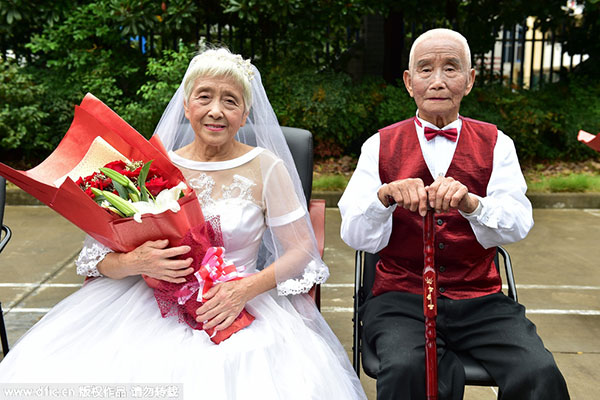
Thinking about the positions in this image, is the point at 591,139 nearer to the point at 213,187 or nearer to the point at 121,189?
the point at 213,187

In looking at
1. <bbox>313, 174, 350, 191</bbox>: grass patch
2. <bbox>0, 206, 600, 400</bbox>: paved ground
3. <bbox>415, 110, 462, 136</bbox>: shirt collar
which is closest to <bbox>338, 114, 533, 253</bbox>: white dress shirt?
<bbox>415, 110, 462, 136</bbox>: shirt collar

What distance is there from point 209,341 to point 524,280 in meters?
3.22

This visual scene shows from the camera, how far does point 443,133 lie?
2.41 meters

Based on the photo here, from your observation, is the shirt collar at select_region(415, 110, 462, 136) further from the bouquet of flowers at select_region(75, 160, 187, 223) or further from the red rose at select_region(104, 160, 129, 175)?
the red rose at select_region(104, 160, 129, 175)

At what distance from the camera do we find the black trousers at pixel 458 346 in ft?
6.82

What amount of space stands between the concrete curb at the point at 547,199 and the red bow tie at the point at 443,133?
4520 millimetres

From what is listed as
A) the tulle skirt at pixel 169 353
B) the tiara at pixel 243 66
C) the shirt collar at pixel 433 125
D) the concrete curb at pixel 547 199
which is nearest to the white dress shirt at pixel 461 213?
the shirt collar at pixel 433 125

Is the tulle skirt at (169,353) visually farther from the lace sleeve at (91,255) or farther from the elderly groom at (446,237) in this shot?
the elderly groom at (446,237)

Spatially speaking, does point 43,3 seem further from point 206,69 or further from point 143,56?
point 206,69

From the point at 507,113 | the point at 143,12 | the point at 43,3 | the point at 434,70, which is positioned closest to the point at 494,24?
the point at 507,113

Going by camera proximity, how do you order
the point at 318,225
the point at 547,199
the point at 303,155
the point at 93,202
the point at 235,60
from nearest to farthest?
the point at 93,202, the point at 235,60, the point at 318,225, the point at 303,155, the point at 547,199

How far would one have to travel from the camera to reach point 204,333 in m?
2.12

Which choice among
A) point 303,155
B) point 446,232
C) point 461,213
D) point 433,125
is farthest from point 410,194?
point 303,155

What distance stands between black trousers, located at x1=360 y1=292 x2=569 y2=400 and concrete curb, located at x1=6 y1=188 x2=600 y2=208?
4570 millimetres
